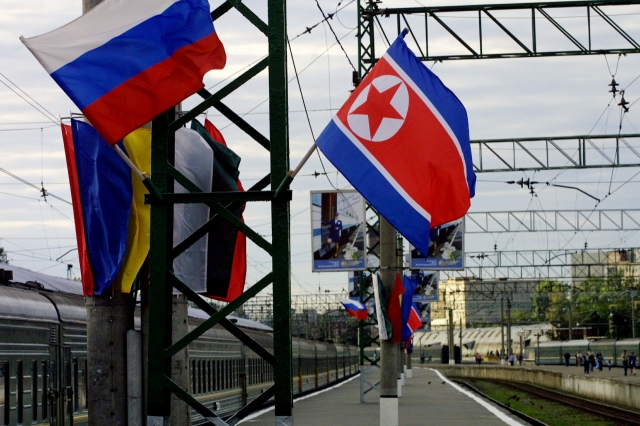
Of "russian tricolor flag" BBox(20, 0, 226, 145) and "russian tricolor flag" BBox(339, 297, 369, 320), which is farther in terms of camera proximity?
"russian tricolor flag" BBox(339, 297, 369, 320)

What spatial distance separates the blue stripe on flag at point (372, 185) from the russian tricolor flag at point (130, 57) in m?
1.00

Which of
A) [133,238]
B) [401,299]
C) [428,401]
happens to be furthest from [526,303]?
[133,238]

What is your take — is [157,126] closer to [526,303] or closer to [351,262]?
[351,262]

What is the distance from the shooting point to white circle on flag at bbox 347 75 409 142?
28.0 ft

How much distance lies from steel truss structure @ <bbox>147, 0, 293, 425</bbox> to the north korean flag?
1.62 feet

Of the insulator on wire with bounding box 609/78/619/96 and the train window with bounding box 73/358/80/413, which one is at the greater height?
the insulator on wire with bounding box 609/78/619/96

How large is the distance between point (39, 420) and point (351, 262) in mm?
16329

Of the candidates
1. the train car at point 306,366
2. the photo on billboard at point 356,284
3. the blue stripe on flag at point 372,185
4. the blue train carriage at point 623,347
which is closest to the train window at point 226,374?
the photo on billboard at point 356,284

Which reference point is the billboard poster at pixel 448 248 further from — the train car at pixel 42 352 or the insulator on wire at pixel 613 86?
the train car at pixel 42 352

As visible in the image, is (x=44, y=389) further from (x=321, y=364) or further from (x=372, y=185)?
(x=321, y=364)

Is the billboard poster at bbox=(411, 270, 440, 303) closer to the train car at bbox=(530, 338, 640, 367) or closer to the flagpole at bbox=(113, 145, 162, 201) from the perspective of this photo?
the train car at bbox=(530, 338, 640, 367)

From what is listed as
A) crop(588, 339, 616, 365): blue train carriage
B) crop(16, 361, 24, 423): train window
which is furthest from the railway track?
crop(588, 339, 616, 365): blue train carriage

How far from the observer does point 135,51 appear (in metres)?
8.28

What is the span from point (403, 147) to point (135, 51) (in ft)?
6.85
